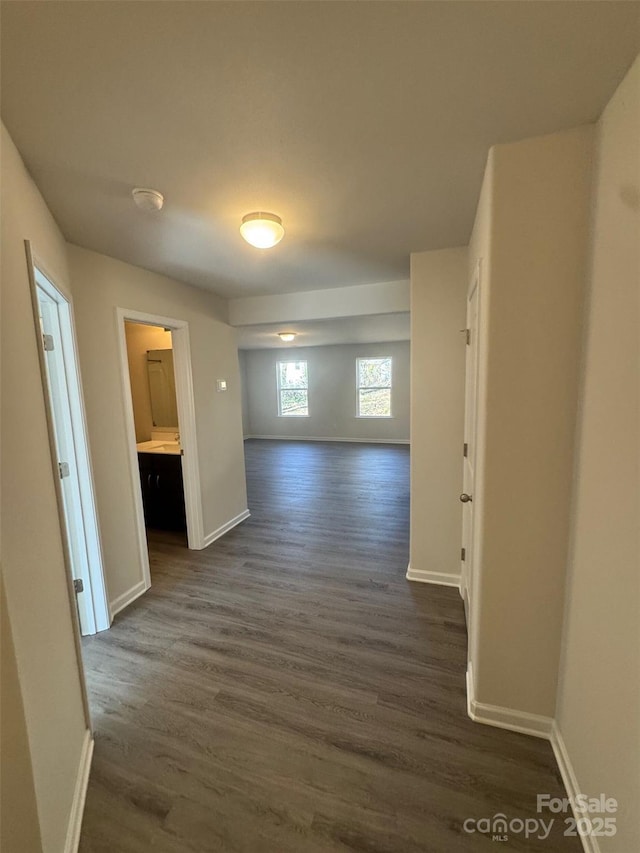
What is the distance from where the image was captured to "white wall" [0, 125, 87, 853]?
1.04m

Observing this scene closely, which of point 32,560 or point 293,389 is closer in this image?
point 32,560

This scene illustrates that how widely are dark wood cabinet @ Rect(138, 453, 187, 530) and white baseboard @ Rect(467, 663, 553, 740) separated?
2.95m

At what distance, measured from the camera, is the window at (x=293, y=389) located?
907cm

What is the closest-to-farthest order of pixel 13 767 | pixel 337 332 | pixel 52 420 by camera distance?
1. pixel 13 767
2. pixel 52 420
3. pixel 337 332

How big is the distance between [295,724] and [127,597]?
1.61 metres

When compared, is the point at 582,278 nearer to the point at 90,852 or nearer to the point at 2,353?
the point at 2,353

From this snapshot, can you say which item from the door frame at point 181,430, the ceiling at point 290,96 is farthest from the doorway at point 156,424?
the ceiling at point 290,96

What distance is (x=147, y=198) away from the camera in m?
1.63

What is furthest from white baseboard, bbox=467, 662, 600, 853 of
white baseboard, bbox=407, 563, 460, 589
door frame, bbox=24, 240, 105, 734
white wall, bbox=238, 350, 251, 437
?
white wall, bbox=238, 350, 251, 437

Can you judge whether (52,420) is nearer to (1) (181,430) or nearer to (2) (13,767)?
(2) (13,767)

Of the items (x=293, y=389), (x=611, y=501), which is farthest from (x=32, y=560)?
(x=293, y=389)

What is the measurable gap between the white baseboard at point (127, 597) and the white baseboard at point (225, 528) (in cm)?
77

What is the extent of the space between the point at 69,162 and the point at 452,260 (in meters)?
2.16

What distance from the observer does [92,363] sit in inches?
93.4
